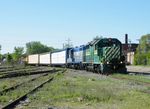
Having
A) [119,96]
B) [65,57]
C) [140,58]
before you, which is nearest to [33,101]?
[119,96]

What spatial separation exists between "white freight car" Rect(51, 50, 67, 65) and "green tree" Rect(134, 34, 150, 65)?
69.4 ft

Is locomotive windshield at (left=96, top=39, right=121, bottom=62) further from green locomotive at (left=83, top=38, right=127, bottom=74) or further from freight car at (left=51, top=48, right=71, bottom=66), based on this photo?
freight car at (left=51, top=48, right=71, bottom=66)

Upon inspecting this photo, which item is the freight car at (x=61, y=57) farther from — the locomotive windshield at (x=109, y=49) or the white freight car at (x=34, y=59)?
the locomotive windshield at (x=109, y=49)

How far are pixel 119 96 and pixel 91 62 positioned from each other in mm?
23335

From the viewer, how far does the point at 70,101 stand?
1396 centimetres

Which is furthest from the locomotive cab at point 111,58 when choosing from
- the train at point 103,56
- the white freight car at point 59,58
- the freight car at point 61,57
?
the white freight car at point 59,58

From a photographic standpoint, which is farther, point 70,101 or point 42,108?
point 70,101

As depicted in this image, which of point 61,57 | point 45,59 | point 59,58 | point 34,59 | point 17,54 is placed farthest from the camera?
point 17,54

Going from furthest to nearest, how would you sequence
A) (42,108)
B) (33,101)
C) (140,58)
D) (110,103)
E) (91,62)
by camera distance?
(140,58) < (91,62) < (33,101) < (110,103) < (42,108)

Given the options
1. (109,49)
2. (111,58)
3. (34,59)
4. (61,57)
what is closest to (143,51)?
(34,59)

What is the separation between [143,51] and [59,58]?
5508cm

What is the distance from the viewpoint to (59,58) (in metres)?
66.1

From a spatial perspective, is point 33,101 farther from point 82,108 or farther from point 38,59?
point 38,59

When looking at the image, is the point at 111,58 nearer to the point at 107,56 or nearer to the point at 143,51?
the point at 107,56
